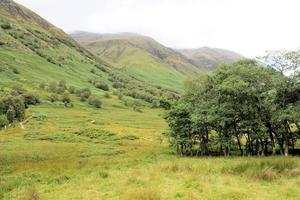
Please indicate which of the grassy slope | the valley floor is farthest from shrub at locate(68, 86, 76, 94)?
the valley floor

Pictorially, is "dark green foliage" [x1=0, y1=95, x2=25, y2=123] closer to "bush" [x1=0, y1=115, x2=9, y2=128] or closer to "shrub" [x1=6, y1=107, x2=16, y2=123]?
"shrub" [x1=6, y1=107, x2=16, y2=123]

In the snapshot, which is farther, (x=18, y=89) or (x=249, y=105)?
(x=18, y=89)

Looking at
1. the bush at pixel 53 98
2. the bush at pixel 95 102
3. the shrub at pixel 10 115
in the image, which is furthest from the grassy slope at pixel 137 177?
the bush at pixel 95 102

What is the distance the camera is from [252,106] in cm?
4906

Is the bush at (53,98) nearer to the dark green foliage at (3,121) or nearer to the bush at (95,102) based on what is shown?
the bush at (95,102)

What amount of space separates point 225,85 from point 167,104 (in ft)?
64.7

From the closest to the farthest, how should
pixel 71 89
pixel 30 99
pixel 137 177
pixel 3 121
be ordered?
1. pixel 137 177
2. pixel 3 121
3. pixel 30 99
4. pixel 71 89

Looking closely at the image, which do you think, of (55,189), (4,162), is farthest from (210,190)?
(4,162)

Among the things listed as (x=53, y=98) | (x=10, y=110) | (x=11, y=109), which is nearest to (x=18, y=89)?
(x=53, y=98)

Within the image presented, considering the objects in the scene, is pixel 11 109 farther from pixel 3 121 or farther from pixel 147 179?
pixel 147 179

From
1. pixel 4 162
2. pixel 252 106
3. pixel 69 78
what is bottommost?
pixel 4 162

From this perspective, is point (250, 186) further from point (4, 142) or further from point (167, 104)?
point (4, 142)

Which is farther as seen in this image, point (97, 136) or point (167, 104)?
point (97, 136)

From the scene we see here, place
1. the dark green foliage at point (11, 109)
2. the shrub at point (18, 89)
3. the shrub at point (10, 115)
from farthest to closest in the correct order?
the shrub at point (18, 89) < the dark green foliage at point (11, 109) < the shrub at point (10, 115)
